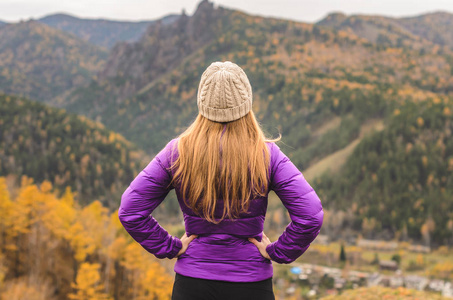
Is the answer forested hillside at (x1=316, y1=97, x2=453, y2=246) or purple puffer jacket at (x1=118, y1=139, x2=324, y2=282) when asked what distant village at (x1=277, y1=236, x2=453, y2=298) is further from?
purple puffer jacket at (x1=118, y1=139, x2=324, y2=282)

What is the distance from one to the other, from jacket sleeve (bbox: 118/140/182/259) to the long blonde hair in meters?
0.14

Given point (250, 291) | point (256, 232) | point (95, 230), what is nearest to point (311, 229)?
point (256, 232)


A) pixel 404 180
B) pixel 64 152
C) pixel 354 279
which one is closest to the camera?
pixel 354 279

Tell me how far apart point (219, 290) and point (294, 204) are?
3.24 feet

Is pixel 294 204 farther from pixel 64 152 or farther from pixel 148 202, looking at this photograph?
pixel 64 152

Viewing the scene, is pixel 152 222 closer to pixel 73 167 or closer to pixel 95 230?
pixel 95 230

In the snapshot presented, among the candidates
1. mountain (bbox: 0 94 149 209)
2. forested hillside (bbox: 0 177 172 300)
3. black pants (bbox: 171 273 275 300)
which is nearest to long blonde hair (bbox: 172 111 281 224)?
black pants (bbox: 171 273 275 300)

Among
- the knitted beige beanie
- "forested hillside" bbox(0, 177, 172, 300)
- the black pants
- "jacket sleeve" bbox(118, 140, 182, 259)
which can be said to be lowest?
"forested hillside" bbox(0, 177, 172, 300)

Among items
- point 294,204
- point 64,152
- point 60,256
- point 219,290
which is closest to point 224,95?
point 294,204

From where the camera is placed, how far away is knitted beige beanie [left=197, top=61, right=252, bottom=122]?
11.8ft

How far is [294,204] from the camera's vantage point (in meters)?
3.53

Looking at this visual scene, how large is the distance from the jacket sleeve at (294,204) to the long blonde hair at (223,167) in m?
0.10

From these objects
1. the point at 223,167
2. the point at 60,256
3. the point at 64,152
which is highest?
the point at 223,167

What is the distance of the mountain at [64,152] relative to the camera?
144m
